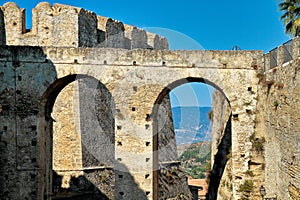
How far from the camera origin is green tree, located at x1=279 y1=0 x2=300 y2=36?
12.4m

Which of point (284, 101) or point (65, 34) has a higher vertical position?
point (65, 34)

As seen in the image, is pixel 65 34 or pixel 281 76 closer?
pixel 281 76

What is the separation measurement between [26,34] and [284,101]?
1354 cm

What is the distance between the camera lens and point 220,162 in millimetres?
16141

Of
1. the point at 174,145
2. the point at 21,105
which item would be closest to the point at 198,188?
the point at 174,145

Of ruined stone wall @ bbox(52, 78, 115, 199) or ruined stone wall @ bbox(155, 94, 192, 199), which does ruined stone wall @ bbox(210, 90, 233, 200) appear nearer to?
ruined stone wall @ bbox(155, 94, 192, 199)

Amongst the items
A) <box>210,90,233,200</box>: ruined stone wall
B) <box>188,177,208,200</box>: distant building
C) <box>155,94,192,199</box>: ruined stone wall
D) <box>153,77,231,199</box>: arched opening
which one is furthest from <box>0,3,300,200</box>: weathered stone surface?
<box>188,177,208,200</box>: distant building

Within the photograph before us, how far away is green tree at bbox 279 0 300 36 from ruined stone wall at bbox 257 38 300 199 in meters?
1.27

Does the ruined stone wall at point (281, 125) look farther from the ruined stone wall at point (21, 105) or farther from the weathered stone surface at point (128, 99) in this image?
the ruined stone wall at point (21, 105)

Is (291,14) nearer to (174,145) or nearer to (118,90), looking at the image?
(118,90)

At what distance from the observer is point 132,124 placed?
43.2ft

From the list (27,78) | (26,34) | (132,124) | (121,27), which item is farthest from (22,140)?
(121,27)

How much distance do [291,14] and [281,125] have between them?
12.8 feet

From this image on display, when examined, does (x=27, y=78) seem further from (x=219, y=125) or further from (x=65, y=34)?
(x=219, y=125)
